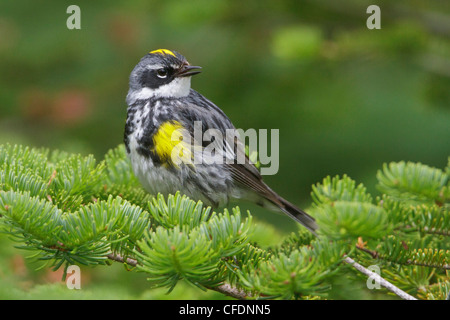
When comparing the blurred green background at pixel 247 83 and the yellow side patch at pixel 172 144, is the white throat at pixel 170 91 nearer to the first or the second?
the yellow side patch at pixel 172 144

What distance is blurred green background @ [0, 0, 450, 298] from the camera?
5.50 meters

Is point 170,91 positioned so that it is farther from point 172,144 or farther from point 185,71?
point 172,144

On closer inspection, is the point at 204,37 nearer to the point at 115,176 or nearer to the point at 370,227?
the point at 115,176

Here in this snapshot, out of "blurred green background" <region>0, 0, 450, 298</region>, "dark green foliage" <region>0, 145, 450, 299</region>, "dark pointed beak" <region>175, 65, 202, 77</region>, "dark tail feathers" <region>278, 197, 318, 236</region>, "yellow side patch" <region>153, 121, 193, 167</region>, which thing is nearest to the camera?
"dark green foliage" <region>0, 145, 450, 299</region>

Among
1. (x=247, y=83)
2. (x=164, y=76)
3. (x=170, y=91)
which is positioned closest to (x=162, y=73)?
(x=164, y=76)

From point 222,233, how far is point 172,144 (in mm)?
1465

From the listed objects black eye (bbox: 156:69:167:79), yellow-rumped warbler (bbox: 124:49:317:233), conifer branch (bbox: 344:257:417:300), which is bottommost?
conifer branch (bbox: 344:257:417:300)

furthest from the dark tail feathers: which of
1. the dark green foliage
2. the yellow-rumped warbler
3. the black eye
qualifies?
the black eye

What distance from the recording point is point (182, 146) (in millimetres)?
3568

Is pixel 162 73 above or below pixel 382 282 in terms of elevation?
above

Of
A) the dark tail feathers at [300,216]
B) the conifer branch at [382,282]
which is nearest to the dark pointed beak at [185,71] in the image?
the dark tail feathers at [300,216]

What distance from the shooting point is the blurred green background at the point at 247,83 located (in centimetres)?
550

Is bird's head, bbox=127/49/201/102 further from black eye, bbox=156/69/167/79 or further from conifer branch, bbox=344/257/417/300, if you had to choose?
conifer branch, bbox=344/257/417/300

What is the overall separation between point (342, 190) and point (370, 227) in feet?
3.00
